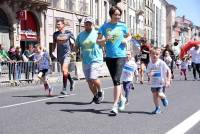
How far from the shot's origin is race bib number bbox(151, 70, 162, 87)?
31.5 feet

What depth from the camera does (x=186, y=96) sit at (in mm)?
13219

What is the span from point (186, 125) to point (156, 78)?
5.53 feet

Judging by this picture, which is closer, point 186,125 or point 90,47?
point 186,125

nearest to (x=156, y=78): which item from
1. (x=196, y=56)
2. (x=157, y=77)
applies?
(x=157, y=77)

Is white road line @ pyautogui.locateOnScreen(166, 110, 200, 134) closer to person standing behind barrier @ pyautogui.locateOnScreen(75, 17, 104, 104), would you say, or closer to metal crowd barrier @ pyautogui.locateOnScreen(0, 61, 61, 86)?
person standing behind barrier @ pyautogui.locateOnScreen(75, 17, 104, 104)

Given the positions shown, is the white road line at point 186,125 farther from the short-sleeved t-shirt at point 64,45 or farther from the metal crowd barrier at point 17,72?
the metal crowd barrier at point 17,72

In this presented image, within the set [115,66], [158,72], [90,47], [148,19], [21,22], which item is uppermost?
[148,19]

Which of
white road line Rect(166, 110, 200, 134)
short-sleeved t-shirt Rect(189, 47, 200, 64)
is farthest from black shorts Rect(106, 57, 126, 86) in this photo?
short-sleeved t-shirt Rect(189, 47, 200, 64)

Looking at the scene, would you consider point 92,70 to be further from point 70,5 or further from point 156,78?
point 70,5

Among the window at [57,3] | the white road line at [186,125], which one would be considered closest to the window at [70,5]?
the window at [57,3]

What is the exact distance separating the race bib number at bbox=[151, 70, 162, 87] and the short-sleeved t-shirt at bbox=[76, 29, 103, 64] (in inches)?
61.4

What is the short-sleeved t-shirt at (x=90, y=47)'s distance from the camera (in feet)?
35.4

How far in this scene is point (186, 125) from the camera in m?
8.15

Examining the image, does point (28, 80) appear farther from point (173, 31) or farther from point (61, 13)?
point (173, 31)
